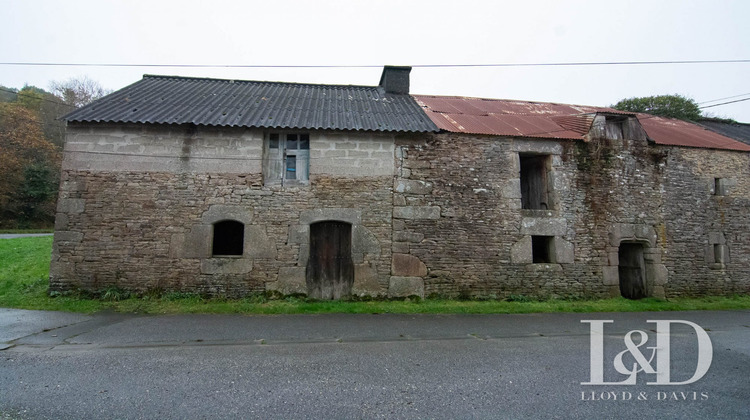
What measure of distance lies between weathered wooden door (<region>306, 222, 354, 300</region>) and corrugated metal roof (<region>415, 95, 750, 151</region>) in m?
4.02

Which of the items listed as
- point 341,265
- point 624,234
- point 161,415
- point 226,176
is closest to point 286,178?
point 226,176

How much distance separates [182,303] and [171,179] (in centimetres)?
299

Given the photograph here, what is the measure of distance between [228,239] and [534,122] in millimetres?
9795

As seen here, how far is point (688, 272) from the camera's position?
9.69 m

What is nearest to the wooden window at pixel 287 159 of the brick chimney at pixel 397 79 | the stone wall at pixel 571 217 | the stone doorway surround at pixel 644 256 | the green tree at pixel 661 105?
the stone wall at pixel 571 217

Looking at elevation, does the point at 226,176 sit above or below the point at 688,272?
above

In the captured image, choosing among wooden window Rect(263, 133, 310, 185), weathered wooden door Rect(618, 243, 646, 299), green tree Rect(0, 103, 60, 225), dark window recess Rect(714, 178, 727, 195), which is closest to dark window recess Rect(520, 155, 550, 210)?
weathered wooden door Rect(618, 243, 646, 299)

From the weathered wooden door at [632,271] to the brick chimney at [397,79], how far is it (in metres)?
8.88

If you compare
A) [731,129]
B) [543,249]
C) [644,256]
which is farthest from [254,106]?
[731,129]

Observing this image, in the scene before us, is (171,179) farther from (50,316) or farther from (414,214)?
(414,214)

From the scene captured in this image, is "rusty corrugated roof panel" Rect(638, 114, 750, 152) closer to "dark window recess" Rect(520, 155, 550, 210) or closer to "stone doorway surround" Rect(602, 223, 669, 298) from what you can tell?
"stone doorway surround" Rect(602, 223, 669, 298)

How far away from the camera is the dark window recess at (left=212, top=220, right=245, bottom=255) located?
29.1 feet

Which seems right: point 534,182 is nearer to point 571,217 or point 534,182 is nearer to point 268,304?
point 571,217

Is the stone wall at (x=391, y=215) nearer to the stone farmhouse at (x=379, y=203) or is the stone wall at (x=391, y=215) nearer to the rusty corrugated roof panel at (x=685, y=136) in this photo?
the stone farmhouse at (x=379, y=203)
